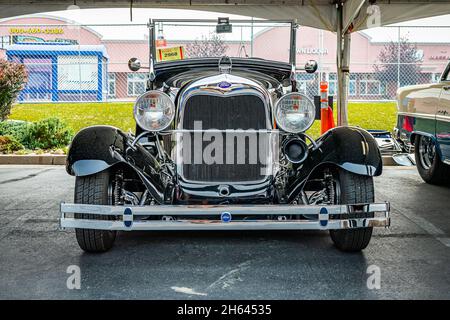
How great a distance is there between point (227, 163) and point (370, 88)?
12407mm

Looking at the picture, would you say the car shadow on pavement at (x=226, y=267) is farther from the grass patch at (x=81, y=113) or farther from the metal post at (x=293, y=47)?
the grass patch at (x=81, y=113)

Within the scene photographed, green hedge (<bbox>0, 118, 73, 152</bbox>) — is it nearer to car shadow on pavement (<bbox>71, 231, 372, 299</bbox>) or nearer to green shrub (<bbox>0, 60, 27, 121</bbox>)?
green shrub (<bbox>0, 60, 27, 121</bbox>)

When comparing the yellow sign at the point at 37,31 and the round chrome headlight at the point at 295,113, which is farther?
the yellow sign at the point at 37,31

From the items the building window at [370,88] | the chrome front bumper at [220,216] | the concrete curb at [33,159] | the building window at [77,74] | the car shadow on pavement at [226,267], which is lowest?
the car shadow on pavement at [226,267]

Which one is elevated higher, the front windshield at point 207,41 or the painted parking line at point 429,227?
the front windshield at point 207,41

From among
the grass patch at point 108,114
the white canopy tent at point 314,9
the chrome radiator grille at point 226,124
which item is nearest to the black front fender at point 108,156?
the chrome radiator grille at point 226,124

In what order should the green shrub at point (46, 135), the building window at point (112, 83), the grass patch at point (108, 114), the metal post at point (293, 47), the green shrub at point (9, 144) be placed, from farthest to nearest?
the building window at point (112, 83), the grass patch at point (108, 114), the green shrub at point (46, 135), the green shrub at point (9, 144), the metal post at point (293, 47)

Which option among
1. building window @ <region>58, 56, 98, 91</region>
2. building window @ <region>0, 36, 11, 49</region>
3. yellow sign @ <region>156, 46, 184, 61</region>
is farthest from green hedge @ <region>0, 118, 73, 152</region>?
yellow sign @ <region>156, 46, 184, 61</region>

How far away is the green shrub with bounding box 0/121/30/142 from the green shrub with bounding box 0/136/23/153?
33 centimetres

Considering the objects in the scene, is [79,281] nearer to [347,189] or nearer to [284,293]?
[284,293]

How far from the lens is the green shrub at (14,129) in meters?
11.4

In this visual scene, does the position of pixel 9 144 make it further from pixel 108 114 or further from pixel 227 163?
pixel 227 163

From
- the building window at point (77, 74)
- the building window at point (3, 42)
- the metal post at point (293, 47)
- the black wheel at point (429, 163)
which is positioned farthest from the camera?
the building window at point (3, 42)

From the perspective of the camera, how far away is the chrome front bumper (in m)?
3.54
